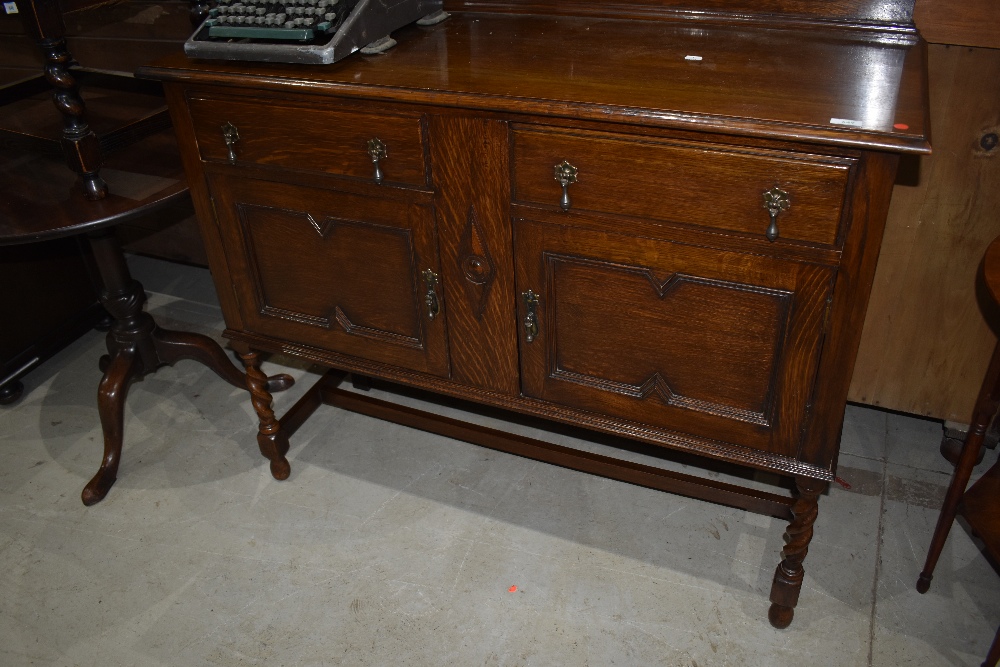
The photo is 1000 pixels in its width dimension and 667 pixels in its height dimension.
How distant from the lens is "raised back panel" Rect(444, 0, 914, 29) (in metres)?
2.04

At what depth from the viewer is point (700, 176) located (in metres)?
1.67

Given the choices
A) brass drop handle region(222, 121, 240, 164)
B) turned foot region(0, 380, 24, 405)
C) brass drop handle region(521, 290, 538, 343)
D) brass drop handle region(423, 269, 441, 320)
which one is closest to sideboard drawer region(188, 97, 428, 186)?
brass drop handle region(222, 121, 240, 164)

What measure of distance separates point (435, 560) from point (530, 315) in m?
0.83

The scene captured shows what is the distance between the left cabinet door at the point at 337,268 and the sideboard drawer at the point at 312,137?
7 cm

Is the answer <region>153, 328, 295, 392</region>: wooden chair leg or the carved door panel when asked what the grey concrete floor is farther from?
the carved door panel

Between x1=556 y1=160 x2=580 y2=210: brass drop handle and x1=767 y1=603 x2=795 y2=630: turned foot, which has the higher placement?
x1=556 y1=160 x2=580 y2=210: brass drop handle

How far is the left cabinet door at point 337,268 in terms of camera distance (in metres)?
2.08

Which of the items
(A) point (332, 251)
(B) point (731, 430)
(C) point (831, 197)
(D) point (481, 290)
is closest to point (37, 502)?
(A) point (332, 251)

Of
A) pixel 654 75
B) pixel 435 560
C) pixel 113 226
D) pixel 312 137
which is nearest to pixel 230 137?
pixel 312 137

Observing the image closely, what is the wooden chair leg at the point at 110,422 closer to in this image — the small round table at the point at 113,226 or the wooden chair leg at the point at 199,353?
the small round table at the point at 113,226

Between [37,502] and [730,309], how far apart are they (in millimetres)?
2203

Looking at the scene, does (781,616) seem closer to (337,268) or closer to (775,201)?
(775,201)

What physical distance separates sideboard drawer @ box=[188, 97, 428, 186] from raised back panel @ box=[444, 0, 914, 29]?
28.3 inches

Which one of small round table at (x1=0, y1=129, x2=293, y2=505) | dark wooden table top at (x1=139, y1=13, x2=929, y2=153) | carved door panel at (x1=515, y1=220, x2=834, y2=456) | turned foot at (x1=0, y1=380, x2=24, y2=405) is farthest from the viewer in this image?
turned foot at (x1=0, y1=380, x2=24, y2=405)
